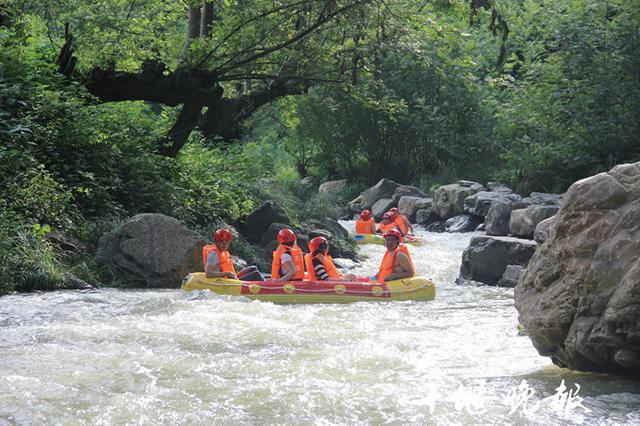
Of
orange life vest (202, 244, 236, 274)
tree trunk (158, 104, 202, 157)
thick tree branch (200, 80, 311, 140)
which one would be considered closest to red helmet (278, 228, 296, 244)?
orange life vest (202, 244, 236, 274)

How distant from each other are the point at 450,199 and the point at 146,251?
42.7 ft

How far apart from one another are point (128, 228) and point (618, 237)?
27.5ft

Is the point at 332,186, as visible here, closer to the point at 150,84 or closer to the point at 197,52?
the point at 150,84

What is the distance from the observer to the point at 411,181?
1248 inches

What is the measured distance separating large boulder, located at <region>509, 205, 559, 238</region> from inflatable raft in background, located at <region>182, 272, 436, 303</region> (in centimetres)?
645

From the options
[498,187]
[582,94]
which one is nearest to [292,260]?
→ [582,94]

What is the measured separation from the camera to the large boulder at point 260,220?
17062 millimetres

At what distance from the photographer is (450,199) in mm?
24359

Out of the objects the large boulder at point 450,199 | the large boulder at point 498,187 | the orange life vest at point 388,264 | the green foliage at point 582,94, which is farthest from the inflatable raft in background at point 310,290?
the large boulder at point 498,187

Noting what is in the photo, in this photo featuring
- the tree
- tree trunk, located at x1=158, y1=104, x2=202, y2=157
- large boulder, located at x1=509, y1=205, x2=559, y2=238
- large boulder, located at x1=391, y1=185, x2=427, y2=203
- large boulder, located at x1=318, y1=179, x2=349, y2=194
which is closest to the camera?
the tree

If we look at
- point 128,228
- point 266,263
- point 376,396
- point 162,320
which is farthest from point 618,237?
point 266,263

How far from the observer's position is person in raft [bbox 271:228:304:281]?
12.0 m

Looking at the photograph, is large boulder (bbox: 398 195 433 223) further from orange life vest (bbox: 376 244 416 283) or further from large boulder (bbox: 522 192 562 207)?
orange life vest (bbox: 376 244 416 283)

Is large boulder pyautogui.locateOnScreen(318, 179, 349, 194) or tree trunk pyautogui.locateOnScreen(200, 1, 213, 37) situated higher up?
tree trunk pyautogui.locateOnScreen(200, 1, 213, 37)
